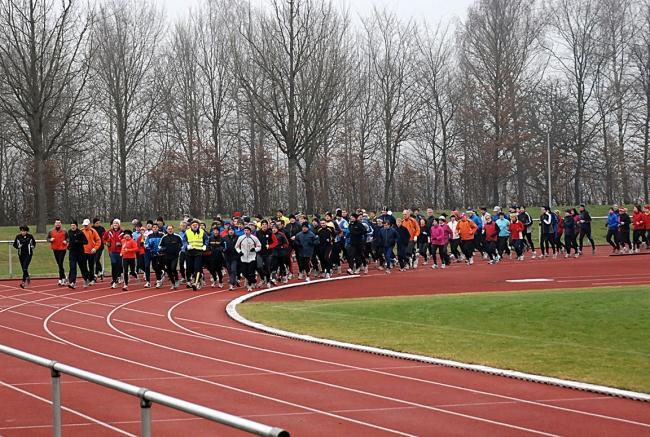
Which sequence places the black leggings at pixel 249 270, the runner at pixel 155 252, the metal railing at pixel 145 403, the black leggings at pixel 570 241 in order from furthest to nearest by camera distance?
the black leggings at pixel 570 241, the runner at pixel 155 252, the black leggings at pixel 249 270, the metal railing at pixel 145 403

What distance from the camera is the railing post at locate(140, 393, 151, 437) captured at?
443cm

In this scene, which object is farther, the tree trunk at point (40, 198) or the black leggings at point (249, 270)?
the tree trunk at point (40, 198)

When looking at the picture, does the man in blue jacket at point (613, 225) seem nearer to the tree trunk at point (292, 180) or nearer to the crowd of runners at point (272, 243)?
the crowd of runners at point (272, 243)

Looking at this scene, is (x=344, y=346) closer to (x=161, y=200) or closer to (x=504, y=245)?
(x=504, y=245)

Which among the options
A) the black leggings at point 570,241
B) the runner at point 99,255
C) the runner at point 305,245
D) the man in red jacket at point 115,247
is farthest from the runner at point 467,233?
the runner at point 99,255

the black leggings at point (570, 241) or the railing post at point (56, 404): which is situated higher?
the black leggings at point (570, 241)

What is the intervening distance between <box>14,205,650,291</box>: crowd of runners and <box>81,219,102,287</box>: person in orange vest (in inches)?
1.2

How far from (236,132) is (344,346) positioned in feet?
155

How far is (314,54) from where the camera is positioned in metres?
45.5

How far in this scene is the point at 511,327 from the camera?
49.5 feet

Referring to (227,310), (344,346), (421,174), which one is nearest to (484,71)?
(421,174)

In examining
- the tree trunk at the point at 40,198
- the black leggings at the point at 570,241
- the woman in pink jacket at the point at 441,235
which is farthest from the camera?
the tree trunk at the point at 40,198

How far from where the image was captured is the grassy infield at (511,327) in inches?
465

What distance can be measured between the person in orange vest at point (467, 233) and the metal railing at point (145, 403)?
25237 mm
